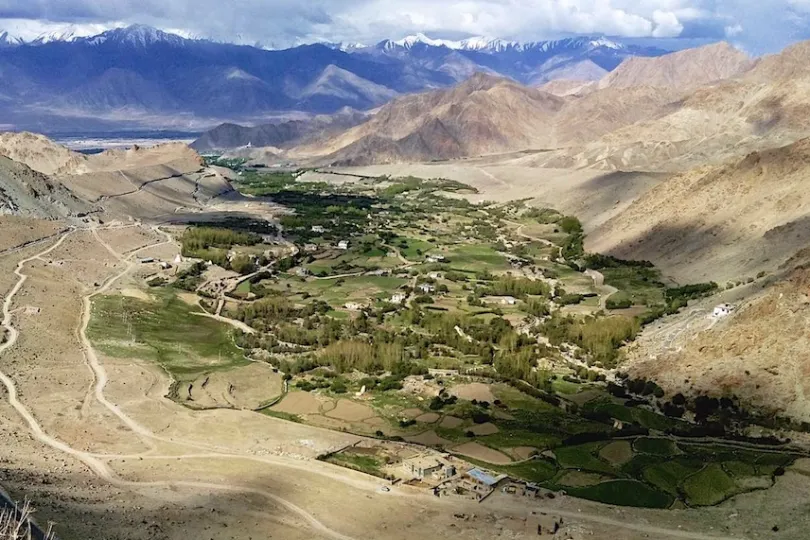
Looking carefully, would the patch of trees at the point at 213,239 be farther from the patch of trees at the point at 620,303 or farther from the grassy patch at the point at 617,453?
the grassy patch at the point at 617,453

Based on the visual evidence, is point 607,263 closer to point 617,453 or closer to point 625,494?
point 617,453

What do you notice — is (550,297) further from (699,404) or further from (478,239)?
(478,239)

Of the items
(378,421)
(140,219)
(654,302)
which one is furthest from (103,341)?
(140,219)

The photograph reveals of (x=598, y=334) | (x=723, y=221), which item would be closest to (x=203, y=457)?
(x=598, y=334)

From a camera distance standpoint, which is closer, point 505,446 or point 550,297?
point 505,446

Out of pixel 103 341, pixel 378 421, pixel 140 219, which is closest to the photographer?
pixel 378 421
